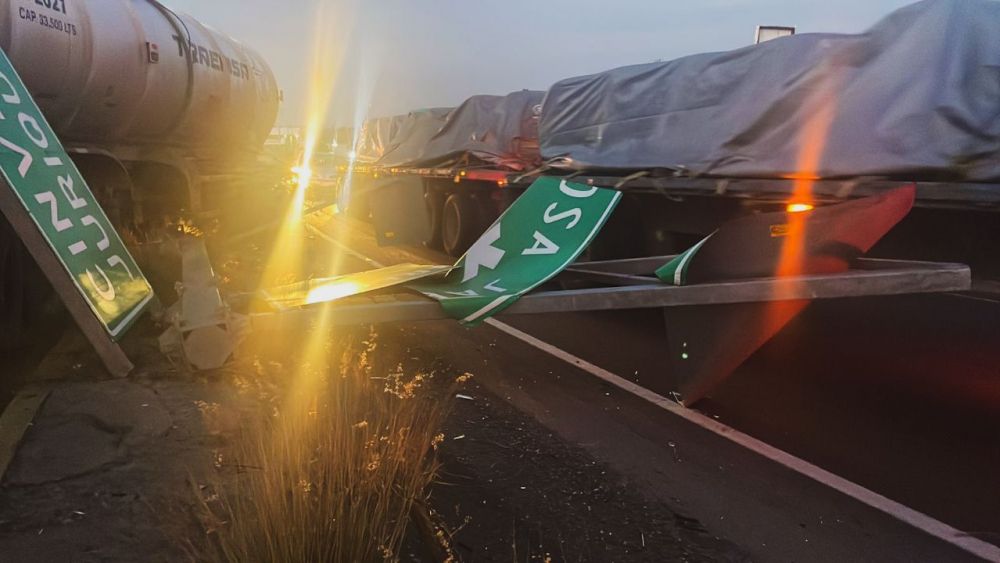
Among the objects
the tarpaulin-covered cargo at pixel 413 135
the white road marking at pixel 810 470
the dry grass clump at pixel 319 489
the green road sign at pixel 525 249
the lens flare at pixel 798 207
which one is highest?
the tarpaulin-covered cargo at pixel 413 135

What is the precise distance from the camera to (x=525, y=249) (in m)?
6.14

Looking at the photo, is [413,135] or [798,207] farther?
[413,135]

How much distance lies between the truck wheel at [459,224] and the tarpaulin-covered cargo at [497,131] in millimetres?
775

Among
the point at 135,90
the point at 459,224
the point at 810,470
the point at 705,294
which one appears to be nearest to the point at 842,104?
the point at 705,294

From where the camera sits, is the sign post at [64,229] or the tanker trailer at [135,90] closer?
the sign post at [64,229]

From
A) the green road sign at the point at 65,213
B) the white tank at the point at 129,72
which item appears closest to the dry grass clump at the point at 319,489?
the green road sign at the point at 65,213

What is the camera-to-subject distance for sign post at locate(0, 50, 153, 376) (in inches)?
182

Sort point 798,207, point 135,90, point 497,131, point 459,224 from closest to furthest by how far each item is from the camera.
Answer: point 798,207, point 135,90, point 497,131, point 459,224

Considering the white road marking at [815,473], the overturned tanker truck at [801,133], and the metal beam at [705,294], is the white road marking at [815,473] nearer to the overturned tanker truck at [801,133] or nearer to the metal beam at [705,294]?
the metal beam at [705,294]

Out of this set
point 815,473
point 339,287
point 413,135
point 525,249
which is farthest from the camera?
point 413,135

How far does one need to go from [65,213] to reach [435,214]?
8285mm

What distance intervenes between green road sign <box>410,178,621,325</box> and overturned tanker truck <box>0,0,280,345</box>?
11.8ft

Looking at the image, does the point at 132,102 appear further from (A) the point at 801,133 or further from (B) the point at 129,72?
(A) the point at 801,133

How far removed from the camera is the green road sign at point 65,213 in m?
4.73
